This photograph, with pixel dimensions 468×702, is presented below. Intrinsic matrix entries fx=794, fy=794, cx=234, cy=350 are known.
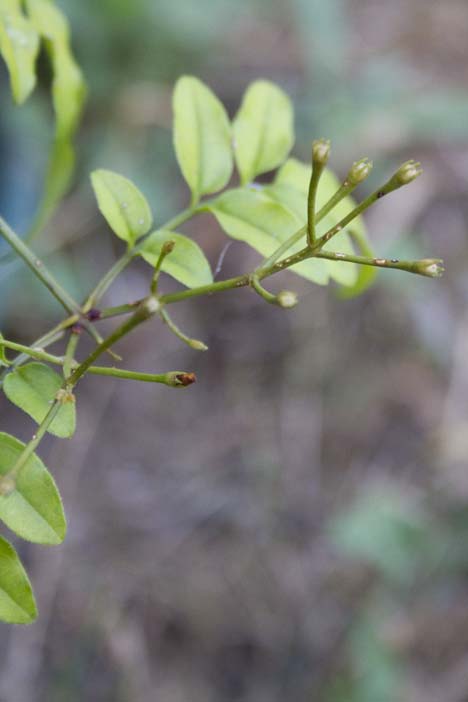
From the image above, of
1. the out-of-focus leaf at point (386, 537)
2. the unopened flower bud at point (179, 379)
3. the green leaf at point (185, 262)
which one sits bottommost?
the unopened flower bud at point (179, 379)

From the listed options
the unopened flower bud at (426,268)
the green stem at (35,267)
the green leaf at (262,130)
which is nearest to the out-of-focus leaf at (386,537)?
the green leaf at (262,130)

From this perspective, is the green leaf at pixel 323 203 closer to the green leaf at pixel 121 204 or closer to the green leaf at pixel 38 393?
the green leaf at pixel 121 204

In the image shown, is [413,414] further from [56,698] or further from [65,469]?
[56,698]

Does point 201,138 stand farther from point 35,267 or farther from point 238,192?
point 35,267

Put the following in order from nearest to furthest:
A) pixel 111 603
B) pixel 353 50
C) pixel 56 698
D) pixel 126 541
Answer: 1. pixel 56 698
2. pixel 111 603
3. pixel 126 541
4. pixel 353 50

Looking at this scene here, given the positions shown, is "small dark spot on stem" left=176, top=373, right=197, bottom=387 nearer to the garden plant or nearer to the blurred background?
the garden plant

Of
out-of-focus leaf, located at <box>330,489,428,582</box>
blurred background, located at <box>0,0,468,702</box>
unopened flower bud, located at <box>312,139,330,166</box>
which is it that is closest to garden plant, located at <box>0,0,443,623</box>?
unopened flower bud, located at <box>312,139,330,166</box>

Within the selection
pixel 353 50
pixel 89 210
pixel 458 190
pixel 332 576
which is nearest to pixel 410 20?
pixel 353 50
